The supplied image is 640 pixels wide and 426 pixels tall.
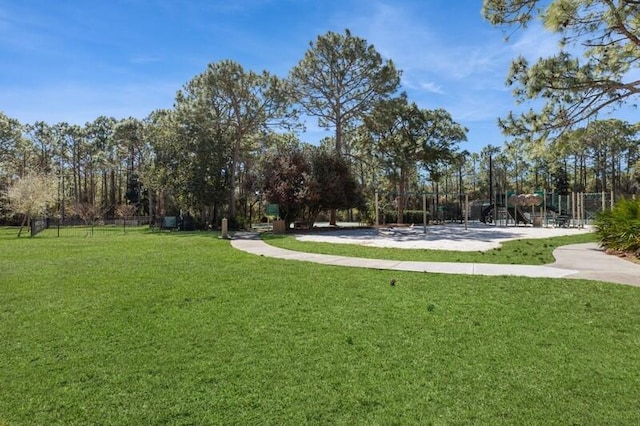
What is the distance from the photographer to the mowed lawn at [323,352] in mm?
2891

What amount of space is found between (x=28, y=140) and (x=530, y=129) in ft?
179

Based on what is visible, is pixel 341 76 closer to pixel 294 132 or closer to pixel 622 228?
pixel 294 132

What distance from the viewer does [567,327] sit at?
171 inches

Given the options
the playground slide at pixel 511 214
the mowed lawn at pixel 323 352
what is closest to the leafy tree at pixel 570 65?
the mowed lawn at pixel 323 352

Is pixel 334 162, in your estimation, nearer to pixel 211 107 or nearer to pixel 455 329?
pixel 211 107

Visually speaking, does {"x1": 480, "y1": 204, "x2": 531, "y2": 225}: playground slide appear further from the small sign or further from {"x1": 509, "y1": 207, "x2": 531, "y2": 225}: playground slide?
the small sign

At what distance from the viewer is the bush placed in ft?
32.0

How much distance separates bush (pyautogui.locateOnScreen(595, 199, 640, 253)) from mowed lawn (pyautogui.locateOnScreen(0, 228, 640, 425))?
4.80 m

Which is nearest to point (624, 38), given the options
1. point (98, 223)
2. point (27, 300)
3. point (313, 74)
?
point (27, 300)

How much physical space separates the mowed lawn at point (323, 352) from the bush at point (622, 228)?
4799 millimetres

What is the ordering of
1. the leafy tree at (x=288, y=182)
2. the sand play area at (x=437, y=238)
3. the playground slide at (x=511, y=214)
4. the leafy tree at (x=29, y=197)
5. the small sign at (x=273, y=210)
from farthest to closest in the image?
1. the playground slide at (x=511, y=214)
2. the leafy tree at (x=29, y=197)
3. the leafy tree at (x=288, y=182)
4. the small sign at (x=273, y=210)
5. the sand play area at (x=437, y=238)

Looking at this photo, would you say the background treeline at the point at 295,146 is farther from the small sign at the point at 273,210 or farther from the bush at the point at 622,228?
the bush at the point at 622,228

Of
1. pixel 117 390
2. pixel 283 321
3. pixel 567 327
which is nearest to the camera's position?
pixel 117 390

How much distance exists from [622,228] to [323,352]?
1023cm
